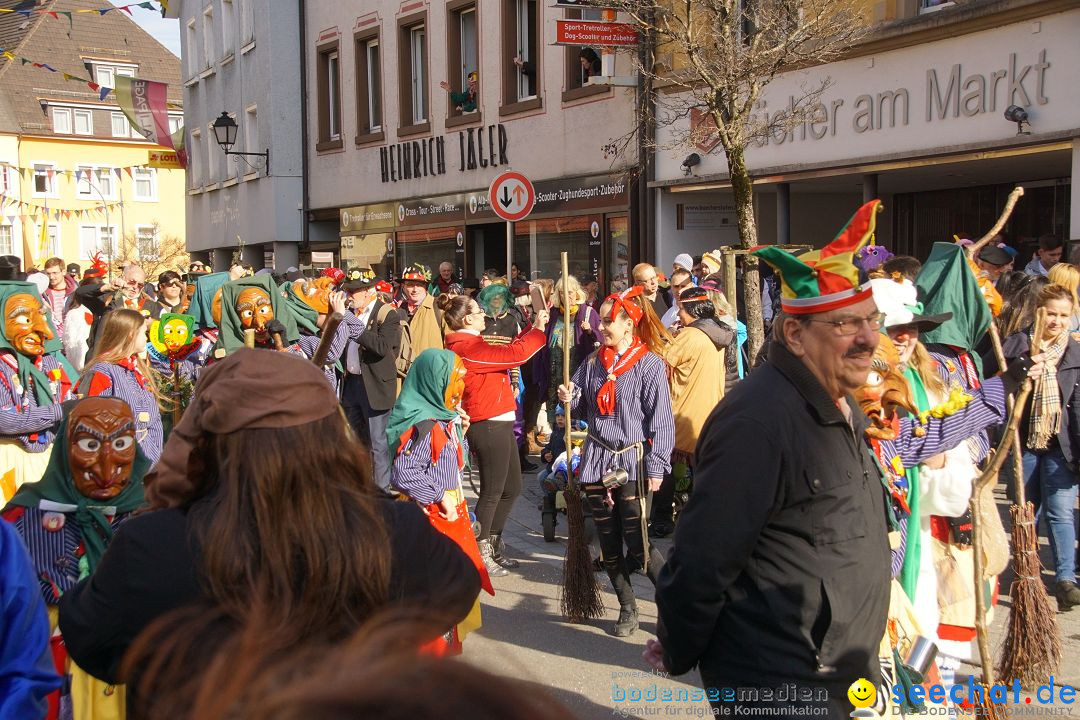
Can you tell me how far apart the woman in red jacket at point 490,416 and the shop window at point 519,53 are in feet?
38.3

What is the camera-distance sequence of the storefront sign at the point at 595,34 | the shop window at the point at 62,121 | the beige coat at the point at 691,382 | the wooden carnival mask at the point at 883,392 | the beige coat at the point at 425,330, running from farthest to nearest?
1. the shop window at the point at 62,121
2. the storefront sign at the point at 595,34
3. the beige coat at the point at 425,330
4. the beige coat at the point at 691,382
5. the wooden carnival mask at the point at 883,392

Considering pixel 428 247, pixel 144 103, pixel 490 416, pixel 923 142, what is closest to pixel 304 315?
pixel 490 416

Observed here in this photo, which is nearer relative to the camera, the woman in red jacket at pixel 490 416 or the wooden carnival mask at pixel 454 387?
the wooden carnival mask at pixel 454 387

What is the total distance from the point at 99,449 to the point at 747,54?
27.2 feet

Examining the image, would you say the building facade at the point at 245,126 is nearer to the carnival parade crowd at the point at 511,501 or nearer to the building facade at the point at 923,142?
the building facade at the point at 923,142

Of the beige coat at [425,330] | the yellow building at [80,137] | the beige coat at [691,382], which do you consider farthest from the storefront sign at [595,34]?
the yellow building at [80,137]

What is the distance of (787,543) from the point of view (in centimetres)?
298

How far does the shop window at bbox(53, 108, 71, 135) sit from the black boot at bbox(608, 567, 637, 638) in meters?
51.4

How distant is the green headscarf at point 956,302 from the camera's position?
5.23 m

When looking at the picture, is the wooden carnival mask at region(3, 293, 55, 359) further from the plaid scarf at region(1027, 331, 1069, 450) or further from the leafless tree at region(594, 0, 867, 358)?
the plaid scarf at region(1027, 331, 1069, 450)

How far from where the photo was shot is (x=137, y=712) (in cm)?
218

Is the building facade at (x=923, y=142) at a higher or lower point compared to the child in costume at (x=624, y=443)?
higher

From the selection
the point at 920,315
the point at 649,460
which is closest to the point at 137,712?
the point at 920,315

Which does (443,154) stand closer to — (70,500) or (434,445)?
(434,445)
